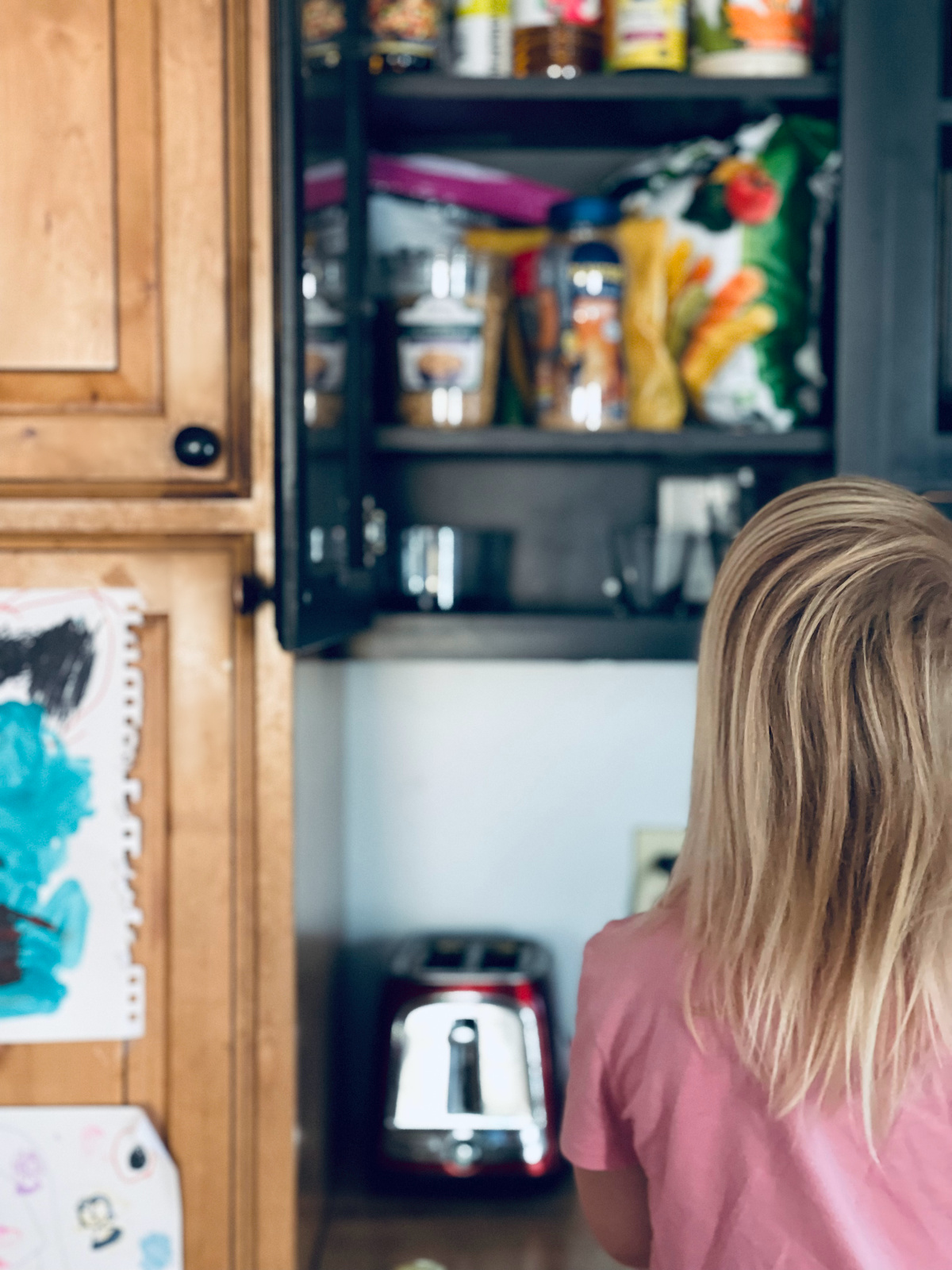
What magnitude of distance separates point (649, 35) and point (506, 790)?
36.5 inches

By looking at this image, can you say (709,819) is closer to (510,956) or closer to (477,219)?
(510,956)

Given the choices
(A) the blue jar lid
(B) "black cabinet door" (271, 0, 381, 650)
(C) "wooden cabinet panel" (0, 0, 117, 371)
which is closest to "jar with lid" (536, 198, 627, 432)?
(A) the blue jar lid

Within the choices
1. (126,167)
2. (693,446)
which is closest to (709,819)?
(693,446)

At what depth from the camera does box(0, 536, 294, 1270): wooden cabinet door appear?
3.38 feet

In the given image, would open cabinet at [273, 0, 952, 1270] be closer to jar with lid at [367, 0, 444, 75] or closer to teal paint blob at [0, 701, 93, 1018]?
jar with lid at [367, 0, 444, 75]

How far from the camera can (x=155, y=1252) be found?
1.02 m

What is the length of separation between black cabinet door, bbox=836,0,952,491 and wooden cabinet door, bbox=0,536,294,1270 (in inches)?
26.1

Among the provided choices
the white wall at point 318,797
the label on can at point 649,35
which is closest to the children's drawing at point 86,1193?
the white wall at point 318,797

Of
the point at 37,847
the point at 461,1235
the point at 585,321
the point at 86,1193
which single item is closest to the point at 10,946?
the point at 37,847

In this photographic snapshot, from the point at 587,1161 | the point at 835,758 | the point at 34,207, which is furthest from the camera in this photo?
the point at 34,207

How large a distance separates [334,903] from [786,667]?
0.82m

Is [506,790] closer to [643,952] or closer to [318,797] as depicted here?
[318,797]

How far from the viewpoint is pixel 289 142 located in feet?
2.81

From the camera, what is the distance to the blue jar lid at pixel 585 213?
122cm
